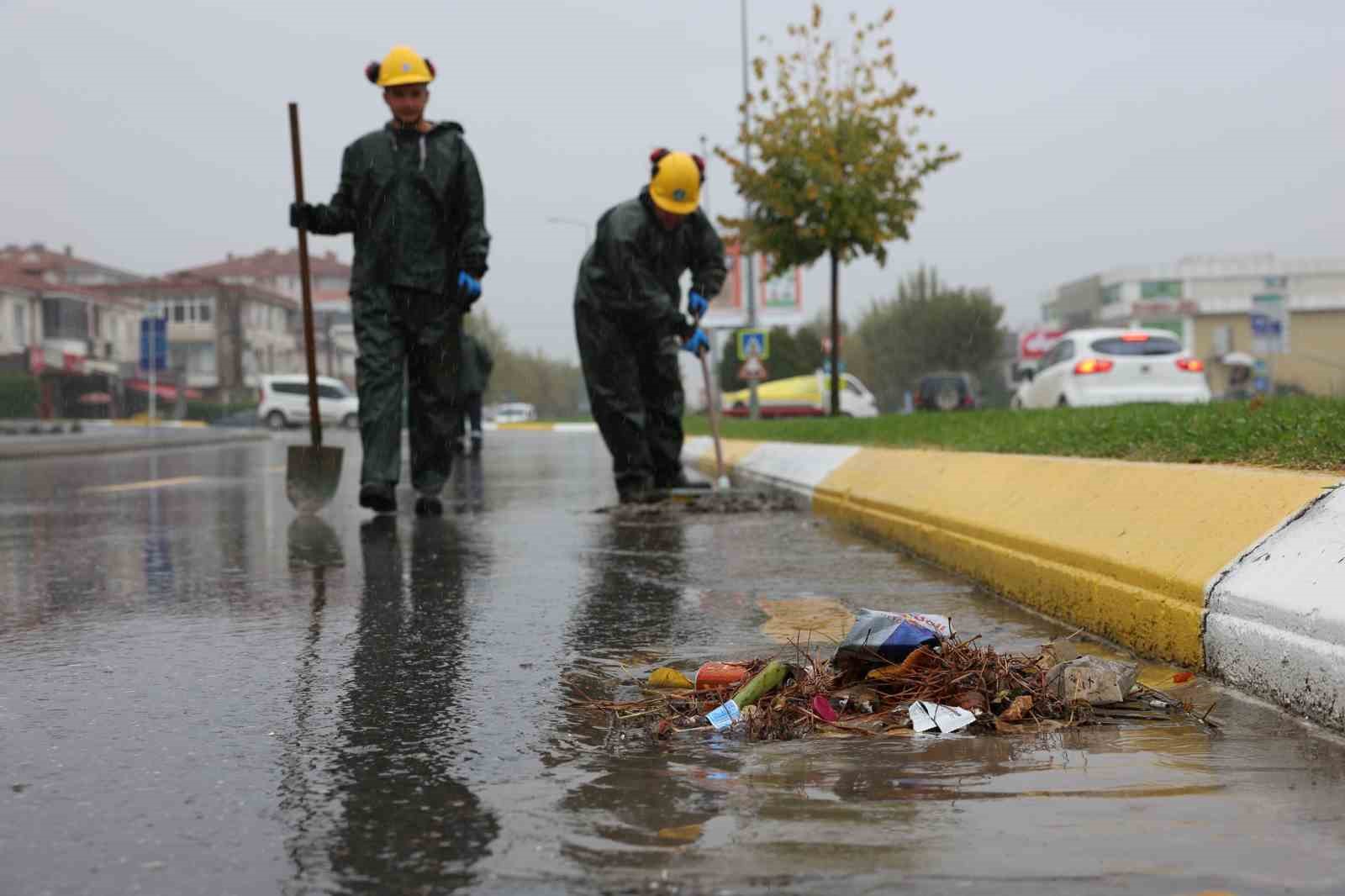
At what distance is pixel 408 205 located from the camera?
870 cm

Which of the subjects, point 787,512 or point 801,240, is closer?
point 787,512

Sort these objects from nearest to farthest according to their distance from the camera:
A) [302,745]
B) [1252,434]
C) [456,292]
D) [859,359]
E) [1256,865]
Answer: [1256,865] < [302,745] < [1252,434] < [456,292] < [859,359]

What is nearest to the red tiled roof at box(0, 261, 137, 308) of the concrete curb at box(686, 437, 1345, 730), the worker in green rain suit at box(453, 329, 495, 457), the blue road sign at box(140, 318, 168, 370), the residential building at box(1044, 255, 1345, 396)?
the blue road sign at box(140, 318, 168, 370)

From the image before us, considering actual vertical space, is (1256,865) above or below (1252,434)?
below

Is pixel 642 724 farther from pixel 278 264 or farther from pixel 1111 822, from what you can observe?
pixel 278 264

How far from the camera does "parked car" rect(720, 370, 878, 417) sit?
4250 cm

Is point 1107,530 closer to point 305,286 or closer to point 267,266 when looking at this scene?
point 305,286

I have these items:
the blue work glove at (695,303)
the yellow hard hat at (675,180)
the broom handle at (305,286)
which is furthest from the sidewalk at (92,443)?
the yellow hard hat at (675,180)

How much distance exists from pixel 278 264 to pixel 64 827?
Answer: 12647 cm

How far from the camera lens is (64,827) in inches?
98.9

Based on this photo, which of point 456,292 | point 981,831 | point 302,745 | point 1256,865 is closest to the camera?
point 1256,865

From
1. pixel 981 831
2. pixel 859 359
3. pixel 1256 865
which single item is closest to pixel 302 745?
pixel 981 831

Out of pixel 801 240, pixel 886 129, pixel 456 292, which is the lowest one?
pixel 456 292

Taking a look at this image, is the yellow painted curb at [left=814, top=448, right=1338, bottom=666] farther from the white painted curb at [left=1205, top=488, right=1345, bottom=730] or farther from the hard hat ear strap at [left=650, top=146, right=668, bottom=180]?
the hard hat ear strap at [left=650, top=146, right=668, bottom=180]
